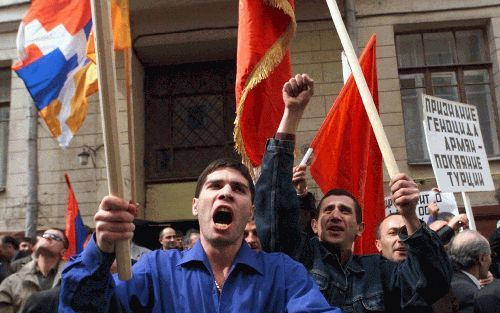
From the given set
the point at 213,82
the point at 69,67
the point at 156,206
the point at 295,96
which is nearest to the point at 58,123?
the point at 69,67

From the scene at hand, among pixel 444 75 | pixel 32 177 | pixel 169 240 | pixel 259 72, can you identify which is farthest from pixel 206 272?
pixel 444 75

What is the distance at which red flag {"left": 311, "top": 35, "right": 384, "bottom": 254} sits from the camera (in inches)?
167

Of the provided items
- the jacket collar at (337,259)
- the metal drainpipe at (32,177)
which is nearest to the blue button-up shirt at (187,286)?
the jacket collar at (337,259)

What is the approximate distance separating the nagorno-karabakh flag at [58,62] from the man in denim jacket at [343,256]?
17.4 feet

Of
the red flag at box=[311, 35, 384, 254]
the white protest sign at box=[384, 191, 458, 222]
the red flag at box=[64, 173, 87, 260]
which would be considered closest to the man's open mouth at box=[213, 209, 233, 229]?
the red flag at box=[311, 35, 384, 254]

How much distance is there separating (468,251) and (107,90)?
2.94 m

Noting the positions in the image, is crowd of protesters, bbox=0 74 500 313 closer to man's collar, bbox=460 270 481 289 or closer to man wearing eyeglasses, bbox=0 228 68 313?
man's collar, bbox=460 270 481 289

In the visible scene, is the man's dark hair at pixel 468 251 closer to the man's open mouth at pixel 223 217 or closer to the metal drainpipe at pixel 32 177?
the man's open mouth at pixel 223 217

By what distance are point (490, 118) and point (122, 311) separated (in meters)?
8.95

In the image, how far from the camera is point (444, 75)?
32.4ft

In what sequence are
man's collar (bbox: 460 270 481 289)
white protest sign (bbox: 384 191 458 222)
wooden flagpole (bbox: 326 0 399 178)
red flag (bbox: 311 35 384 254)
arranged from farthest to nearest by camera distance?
white protest sign (bbox: 384 191 458 222) → red flag (bbox: 311 35 384 254) → man's collar (bbox: 460 270 481 289) → wooden flagpole (bbox: 326 0 399 178)

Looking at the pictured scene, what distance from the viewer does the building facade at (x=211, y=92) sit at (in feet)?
31.7

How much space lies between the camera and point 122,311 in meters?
1.93

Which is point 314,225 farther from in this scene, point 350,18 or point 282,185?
point 350,18
